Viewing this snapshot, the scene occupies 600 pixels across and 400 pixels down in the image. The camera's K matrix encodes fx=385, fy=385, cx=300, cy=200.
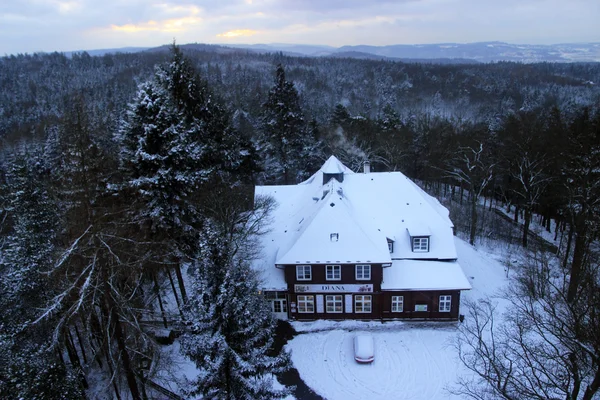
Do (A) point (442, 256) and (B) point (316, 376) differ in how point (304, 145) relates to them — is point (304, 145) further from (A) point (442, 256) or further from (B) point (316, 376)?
(B) point (316, 376)

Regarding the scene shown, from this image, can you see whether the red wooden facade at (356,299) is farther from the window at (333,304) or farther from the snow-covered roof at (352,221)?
the snow-covered roof at (352,221)

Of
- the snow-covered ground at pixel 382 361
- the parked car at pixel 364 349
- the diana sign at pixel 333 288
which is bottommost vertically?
the snow-covered ground at pixel 382 361

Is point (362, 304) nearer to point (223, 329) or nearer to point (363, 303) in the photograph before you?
point (363, 303)

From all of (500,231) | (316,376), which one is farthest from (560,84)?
(316,376)

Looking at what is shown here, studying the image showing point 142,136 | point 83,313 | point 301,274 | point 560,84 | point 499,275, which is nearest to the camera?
point 83,313

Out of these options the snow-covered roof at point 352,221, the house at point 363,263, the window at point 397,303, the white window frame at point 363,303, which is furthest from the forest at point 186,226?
the white window frame at point 363,303

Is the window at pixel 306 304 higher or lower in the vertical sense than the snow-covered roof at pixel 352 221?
lower
